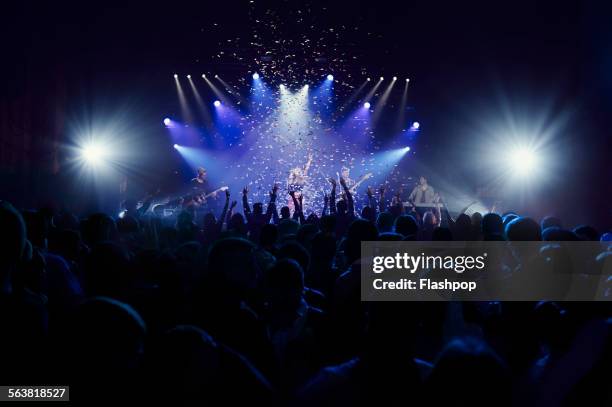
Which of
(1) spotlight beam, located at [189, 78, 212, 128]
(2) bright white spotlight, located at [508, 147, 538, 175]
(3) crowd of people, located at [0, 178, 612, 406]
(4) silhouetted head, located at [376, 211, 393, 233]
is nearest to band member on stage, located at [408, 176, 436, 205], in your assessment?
(2) bright white spotlight, located at [508, 147, 538, 175]

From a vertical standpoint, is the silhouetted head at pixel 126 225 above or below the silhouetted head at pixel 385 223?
below

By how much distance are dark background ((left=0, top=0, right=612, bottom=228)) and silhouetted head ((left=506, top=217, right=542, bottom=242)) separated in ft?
36.0

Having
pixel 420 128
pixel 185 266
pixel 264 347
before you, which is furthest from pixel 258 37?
pixel 264 347

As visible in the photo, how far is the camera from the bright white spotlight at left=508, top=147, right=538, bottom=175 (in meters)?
15.6

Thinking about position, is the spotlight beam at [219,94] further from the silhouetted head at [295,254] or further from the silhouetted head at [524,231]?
the silhouetted head at [524,231]

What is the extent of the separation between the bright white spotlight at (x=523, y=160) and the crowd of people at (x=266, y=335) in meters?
13.5

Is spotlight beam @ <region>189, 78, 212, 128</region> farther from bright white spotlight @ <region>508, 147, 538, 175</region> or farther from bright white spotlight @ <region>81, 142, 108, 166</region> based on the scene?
bright white spotlight @ <region>508, 147, 538, 175</region>

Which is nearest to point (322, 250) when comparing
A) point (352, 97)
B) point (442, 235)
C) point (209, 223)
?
point (442, 235)

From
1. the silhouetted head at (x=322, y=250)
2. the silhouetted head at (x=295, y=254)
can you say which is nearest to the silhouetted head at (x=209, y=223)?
the silhouetted head at (x=322, y=250)

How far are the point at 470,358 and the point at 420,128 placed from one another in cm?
1803

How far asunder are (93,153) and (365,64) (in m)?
10.6

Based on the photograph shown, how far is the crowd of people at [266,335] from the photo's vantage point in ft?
4.74

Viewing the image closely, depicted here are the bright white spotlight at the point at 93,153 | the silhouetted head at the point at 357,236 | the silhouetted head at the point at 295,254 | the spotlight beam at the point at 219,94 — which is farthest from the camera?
the spotlight beam at the point at 219,94

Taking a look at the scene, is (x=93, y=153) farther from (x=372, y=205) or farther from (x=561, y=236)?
(x=561, y=236)
